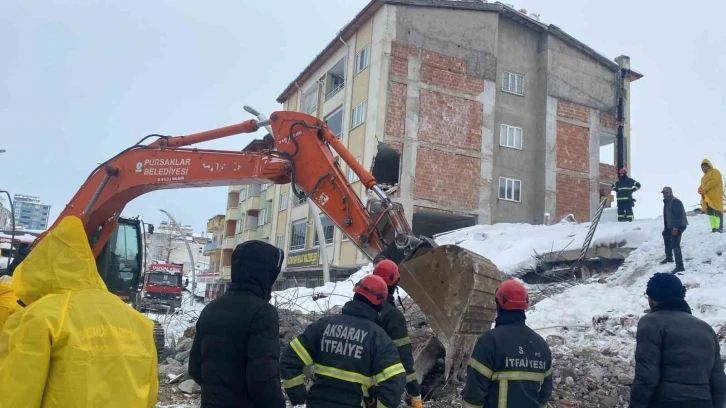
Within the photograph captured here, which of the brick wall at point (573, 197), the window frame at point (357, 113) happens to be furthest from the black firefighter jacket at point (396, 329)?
the brick wall at point (573, 197)

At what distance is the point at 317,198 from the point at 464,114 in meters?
19.7

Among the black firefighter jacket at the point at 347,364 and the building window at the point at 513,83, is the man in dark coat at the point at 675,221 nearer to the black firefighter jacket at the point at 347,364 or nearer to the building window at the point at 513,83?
the black firefighter jacket at the point at 347,364

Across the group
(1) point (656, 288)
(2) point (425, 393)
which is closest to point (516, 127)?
(2) point (425, 393)

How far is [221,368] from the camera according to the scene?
351 centimetres

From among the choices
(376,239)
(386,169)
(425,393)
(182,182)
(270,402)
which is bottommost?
(425,393)

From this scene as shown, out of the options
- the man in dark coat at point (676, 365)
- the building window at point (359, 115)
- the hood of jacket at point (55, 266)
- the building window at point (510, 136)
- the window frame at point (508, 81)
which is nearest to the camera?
the hood of jacket at point (55, 266)

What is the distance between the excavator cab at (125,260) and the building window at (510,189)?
61.5 ft

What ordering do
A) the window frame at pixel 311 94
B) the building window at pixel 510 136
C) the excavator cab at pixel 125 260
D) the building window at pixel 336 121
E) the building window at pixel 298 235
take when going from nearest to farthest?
the excavator cab at pixel 125 260, the building window at pixel 510 136, the building window at pixel 336 121, the building window at pixel 298 235, the window frame at pixel 311 94

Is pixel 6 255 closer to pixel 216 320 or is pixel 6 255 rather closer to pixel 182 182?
pixel 182 182

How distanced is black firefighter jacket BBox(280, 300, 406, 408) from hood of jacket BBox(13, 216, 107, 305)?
1.65 meters

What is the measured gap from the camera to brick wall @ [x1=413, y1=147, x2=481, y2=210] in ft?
81.4

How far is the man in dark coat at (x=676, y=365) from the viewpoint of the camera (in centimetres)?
405

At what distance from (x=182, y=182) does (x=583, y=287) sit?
7780 mm

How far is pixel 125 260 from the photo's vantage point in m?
11.4
